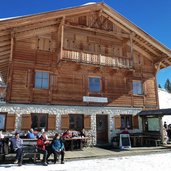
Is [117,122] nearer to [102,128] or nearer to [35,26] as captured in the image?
[102,128]

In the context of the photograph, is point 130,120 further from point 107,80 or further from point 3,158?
point 3,158

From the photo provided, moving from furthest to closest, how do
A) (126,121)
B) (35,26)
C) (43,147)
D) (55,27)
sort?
(126,121)
(55,27)
(35,26)
(43,147)

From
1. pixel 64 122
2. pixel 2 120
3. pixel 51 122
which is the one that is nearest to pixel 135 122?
pixel 64 122

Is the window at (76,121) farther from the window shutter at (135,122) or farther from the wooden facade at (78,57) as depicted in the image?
the window shutter at (135,122)

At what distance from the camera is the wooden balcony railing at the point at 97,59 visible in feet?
46.5

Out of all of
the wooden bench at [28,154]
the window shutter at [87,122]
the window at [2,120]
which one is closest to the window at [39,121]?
the window at [2,120]

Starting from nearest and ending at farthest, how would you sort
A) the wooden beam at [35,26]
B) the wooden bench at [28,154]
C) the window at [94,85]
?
the wooden bench at [28,154] → the wooden beam at [35,26] → the window at [94,85]

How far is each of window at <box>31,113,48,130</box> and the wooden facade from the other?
46cm

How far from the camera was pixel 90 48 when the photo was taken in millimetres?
16422

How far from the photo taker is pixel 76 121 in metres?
14.8

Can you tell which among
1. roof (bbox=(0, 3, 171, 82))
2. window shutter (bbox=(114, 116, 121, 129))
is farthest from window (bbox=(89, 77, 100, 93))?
roof (bbox=(0, 3, 171, 82))

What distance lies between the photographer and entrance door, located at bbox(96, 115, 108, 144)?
15.5 m

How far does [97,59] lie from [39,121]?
6.10 meters

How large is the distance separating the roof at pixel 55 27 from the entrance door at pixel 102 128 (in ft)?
23.5
